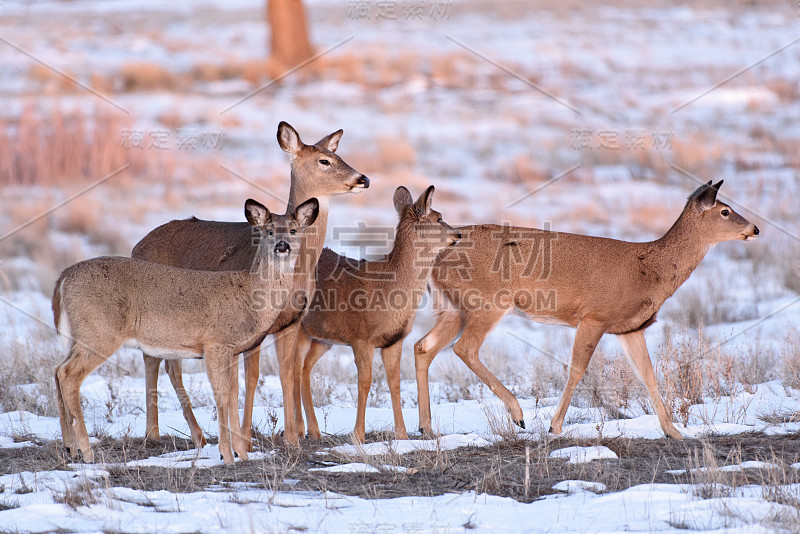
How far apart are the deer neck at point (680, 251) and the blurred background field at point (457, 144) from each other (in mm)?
681

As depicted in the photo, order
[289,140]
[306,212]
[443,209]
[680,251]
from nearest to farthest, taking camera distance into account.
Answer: [306,212], [289,140], [680,251], [443,209]

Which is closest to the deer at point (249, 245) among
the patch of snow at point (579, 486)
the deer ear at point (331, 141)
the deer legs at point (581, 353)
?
the deer ear at point (331, 141)

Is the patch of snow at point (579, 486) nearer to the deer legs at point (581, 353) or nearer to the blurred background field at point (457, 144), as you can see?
the deer legs at point (581, 353)

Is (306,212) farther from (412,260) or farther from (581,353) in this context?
(581,353)

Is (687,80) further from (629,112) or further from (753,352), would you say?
(753,352)

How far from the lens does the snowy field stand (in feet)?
23.0

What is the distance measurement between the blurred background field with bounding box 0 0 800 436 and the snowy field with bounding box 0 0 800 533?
3.5 inches

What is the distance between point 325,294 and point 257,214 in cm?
146

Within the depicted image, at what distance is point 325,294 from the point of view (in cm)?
980

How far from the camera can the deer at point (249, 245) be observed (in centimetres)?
932

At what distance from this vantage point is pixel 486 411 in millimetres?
9578

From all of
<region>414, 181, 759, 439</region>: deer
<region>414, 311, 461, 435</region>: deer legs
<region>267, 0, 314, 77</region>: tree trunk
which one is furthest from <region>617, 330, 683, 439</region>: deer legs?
<region>267, 0, 314, 77</region>: tree trunk


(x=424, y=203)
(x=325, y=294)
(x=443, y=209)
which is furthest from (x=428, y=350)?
(x=443, y=209)

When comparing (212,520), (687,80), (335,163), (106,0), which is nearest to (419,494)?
(212,520)
